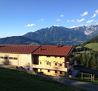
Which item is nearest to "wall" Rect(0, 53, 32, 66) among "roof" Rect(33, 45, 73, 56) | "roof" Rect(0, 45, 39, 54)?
"roof" Rect(0, 45, 39, 54)

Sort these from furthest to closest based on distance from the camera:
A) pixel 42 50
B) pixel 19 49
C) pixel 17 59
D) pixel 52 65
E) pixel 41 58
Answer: pixel 19 49 < pixel 42 50 < pixel 17 59 < pixel 41 58 < pixel 52 65

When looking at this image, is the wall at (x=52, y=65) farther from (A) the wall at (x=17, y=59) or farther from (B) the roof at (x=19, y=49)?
(B) the roof at (x=19, y=49)

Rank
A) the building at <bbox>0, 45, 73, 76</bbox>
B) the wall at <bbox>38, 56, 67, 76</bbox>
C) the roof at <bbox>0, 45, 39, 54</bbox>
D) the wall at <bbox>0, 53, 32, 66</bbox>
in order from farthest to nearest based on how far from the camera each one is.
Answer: the roof at <bbox>0, 45, 39, 54</bbox>
the wall at <bbox>0, 53, 32, 66</bbox>
the building at <bbox>0, 45, 73, 76</bbox>
the wall at <bbox>38, 56, 67, 76</bbox>

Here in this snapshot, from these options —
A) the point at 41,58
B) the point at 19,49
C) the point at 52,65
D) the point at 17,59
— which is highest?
the point at 19,49

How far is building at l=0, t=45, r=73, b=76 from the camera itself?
80.4 metres

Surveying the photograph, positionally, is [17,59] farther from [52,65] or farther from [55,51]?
[55,51]

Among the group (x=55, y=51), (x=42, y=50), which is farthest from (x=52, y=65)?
(x=42, y=50)

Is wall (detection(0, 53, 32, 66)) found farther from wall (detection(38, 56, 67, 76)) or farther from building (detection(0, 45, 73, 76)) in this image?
wall (detection(38, 56, 67, 76))

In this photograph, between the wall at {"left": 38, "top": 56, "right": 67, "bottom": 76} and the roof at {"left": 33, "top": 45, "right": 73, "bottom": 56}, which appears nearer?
the wall at {"left": 38, "top": 56, "right": 67, "bottom": 76}

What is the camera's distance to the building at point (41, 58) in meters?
80.4

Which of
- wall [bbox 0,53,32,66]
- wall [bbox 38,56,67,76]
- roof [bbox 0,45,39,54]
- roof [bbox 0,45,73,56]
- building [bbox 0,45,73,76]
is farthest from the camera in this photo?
roof [bbox 0,45,39,54]

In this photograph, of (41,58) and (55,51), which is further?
(41,58)

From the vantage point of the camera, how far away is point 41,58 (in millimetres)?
84188

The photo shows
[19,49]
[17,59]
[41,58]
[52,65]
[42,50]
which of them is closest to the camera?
[52,65]
